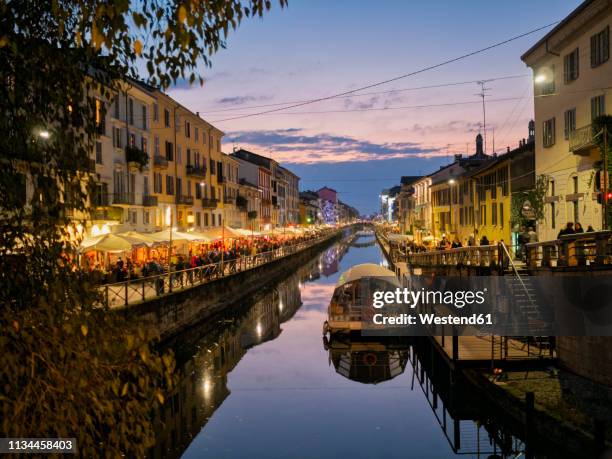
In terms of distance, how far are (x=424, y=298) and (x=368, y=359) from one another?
400 cm

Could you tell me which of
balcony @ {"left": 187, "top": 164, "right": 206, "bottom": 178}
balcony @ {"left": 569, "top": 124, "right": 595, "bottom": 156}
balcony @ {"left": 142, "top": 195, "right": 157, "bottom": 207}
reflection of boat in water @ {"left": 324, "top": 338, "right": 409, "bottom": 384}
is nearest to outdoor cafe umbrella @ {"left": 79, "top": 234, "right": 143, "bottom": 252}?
reflection of boat in water @ {"left": 324, "top": 338, "right": 409, "bottom": 384}

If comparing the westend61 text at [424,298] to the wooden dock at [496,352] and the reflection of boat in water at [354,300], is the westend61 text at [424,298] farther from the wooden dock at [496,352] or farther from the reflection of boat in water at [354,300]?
the wooden dock at [496,352]

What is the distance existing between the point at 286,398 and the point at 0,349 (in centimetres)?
1647

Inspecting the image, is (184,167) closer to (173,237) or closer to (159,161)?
(159,161)

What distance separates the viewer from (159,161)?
44.2 meters

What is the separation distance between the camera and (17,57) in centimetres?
454

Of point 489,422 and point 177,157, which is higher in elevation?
point 177,157

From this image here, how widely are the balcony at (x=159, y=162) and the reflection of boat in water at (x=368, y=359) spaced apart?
73.5 ft

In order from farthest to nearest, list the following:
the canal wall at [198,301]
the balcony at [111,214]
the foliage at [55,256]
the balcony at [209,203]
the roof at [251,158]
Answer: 1. the roof at [251,158]
2. the balcony at [209,203]
3. the balcony at [111,214]
4. the canal wall at [198,301]
5. the foliage at [55,256]

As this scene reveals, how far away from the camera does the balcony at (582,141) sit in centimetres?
2289

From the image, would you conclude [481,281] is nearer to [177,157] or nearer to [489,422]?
[489,422]

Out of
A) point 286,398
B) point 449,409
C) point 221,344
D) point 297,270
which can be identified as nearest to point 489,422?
point 449,409

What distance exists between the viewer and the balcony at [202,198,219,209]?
55.3 m

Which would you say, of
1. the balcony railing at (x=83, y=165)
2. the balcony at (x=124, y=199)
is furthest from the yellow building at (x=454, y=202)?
the balcony railing at (x=83, y=165)
